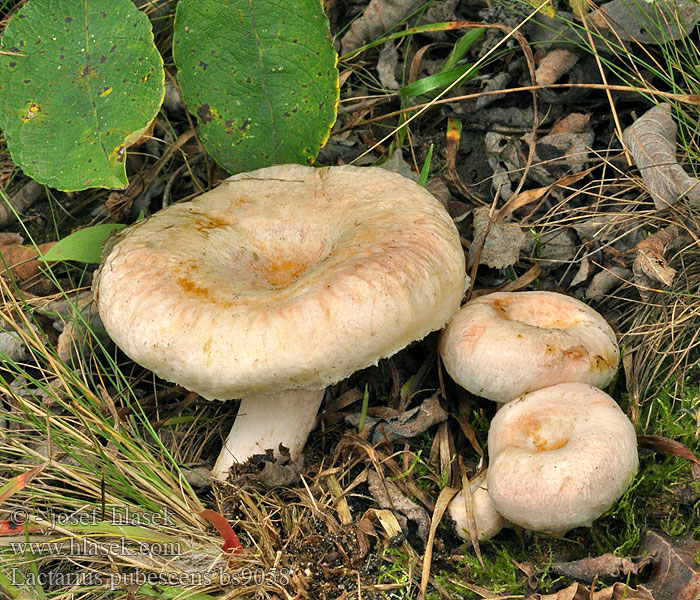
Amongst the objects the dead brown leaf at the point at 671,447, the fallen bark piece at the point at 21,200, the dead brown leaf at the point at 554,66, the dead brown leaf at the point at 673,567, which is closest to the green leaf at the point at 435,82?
the dead brown leaf at the point at 554,66

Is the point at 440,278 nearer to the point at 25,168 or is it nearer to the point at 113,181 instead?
the point at 113,181

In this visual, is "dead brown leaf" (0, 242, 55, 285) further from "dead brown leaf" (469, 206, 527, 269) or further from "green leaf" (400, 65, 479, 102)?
"dead brown leaf" (469, 206, 527, 269)

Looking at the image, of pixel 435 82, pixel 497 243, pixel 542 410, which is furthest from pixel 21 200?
pixel 542 410

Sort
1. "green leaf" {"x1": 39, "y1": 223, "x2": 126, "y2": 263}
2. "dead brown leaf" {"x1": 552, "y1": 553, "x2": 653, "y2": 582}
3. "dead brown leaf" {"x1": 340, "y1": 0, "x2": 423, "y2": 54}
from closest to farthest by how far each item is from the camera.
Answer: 1. "dead brown leaf" {"x1": 552, "y1": 553, "x2": 653, "y2": 582}
2. "green leaf" {"x1": 39, "y1": 223, "x2": 126, "y2": 263}
3. "dead brown leaf" {"x1": 340, "y1": 0, "x2": 423, "y2": 54}

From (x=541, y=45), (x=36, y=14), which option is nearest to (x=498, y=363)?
(x=541, y=45)

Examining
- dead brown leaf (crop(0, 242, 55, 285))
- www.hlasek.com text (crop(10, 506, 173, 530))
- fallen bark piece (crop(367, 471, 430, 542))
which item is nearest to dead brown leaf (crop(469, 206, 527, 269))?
fallen bark piece (crop(367, 471, 430, 542))
